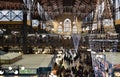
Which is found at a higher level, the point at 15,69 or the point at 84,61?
the point at 15,69

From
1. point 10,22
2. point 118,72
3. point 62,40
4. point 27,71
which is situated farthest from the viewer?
point 62,40

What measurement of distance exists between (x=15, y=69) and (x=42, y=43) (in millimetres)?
23877

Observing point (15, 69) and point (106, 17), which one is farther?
point (106, 17)

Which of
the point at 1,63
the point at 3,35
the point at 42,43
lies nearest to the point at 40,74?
the point at 1,63

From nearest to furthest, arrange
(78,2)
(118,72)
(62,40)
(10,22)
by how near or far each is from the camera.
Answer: (118,72) < (10,22) < (62,40) < (78,2)

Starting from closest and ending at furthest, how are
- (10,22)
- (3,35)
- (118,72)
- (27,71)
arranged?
(27,71) < (118,72) < (10,22) < (3,35)

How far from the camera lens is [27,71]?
15703mm

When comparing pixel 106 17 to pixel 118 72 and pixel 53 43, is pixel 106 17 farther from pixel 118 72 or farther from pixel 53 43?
pixel 118 72

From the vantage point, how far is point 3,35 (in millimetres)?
35500

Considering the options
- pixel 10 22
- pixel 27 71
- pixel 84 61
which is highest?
pixel 10 22

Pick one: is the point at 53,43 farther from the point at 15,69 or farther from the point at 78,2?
Result: the point at 15,69

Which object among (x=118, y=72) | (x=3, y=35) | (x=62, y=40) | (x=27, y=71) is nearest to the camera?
(x=27, y=71)

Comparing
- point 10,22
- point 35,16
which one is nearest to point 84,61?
point 10,22

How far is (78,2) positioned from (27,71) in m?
35.3
